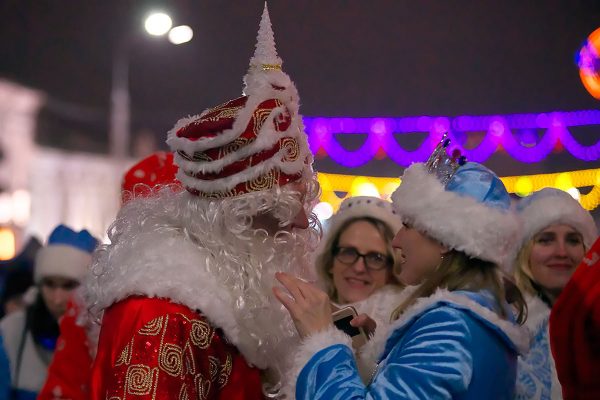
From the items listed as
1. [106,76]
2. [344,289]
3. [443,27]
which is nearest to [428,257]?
[344,289]

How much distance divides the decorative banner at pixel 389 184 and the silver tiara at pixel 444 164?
1063cm

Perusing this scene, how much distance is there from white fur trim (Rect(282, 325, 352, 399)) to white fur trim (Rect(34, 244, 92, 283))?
8.35 ft

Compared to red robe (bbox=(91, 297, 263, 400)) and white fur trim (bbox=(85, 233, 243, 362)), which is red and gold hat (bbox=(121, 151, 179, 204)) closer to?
white fur trim (bbox=(85, 233, 243, 362))

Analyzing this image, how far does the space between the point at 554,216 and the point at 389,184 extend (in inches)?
388

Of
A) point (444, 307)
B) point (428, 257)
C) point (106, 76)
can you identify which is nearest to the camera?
point (444, 307)

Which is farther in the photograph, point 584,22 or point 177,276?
point 584,22

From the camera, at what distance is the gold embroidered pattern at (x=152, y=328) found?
78.4 inches

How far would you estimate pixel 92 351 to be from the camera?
3490 millimetres

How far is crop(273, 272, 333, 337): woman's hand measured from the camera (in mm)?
2113

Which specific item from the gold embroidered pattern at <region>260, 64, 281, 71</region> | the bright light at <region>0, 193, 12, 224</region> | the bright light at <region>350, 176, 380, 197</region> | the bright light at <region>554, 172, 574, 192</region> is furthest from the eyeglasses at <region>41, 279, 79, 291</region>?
the bright light at <region>554, 172, 574, 192</region>

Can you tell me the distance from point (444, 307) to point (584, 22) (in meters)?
11.9

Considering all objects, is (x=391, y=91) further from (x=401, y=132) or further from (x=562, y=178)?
(x=562, y=178)

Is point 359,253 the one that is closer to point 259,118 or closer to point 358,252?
point 358,252

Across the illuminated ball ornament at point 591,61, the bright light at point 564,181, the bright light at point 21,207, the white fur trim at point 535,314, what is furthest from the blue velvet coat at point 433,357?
the bright light at point 564,181
